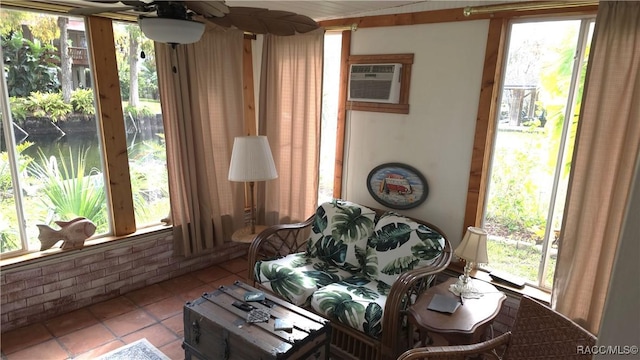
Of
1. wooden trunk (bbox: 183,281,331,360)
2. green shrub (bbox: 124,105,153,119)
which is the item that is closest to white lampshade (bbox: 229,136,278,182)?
green shrub (bbox: 124,105,153,119)

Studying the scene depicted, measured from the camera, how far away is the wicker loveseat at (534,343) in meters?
1.72

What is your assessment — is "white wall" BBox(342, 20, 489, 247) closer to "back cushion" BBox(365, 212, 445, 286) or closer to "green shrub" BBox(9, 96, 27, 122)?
"back cushion" BBox(365, 212, 445, 286)

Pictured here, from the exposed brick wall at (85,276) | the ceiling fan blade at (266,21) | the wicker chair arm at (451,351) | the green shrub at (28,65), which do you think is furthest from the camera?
the exposed brick wall at (85,276)

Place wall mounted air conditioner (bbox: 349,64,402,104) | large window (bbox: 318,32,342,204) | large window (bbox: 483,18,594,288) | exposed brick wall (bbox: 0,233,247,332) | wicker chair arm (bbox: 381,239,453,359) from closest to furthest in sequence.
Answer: wicker chair arm (bbox: 381,239,453,359), large window (bbox: 483,18,594,288), exposed brick wall (bbox: 0,233,247,332), wall mounted air conditioner (bbox: 349,64,402,104), large window (bbox: 318,32,342,204)

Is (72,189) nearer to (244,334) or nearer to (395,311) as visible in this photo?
(244,334)

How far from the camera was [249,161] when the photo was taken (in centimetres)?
320

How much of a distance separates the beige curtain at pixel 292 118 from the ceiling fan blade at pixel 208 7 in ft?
6.39

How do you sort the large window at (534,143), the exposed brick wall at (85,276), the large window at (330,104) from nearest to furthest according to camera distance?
the large window at (534,143) < the exposed brick wall at (85,276) < the large window at (330,104)

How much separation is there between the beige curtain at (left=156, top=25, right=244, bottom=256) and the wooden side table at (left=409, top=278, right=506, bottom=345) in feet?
7.02

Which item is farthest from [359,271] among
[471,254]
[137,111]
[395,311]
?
[137,111]

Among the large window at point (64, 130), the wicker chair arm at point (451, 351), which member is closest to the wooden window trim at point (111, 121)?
the large window at point (64, 130)

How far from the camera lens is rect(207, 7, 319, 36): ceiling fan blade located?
65.2 inches

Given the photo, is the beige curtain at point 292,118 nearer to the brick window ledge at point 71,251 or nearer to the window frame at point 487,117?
the brick window ledge at point 71,251

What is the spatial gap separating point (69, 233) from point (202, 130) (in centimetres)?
131
